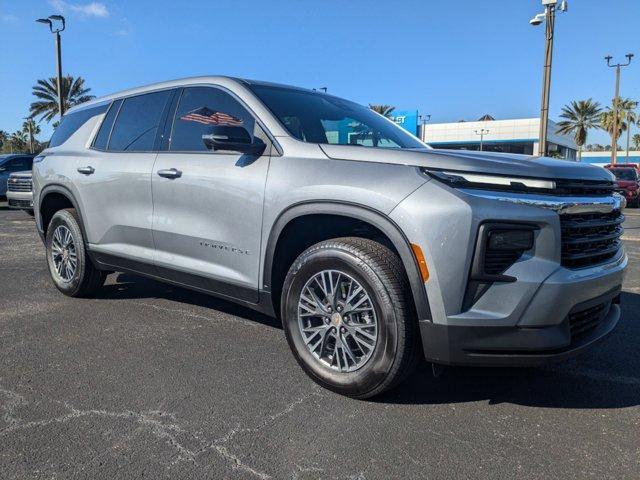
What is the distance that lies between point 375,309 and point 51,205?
13.4 ft

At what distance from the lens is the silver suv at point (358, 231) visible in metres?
2.50

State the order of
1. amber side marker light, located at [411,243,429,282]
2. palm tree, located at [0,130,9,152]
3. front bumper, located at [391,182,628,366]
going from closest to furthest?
front bumper, located at [391,182,628,366] < amber side marker light, located at [411,243,429,282] < palm tree, located at [0,130,9,152]

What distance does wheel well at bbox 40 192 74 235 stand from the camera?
17.2 ft

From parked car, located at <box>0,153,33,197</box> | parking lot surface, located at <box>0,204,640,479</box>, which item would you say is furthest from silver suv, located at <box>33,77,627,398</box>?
parked car, located at <box>0,153,33,197</box>

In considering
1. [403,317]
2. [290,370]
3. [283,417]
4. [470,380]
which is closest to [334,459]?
[283,417]

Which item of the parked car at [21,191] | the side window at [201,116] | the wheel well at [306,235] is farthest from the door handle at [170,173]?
the parked car at [21,191]

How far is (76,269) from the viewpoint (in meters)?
4.91

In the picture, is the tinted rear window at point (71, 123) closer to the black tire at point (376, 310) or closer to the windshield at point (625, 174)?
the black tire at point (376, 310)

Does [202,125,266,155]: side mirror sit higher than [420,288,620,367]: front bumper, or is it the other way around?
[202,125,266,155]: side mirror

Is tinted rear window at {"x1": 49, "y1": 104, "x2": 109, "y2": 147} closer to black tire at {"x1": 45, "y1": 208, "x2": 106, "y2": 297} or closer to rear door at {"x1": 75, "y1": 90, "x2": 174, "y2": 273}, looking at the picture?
rear door at {"x1": 75, "y1": 90, "x2": 174, "y2": 273}

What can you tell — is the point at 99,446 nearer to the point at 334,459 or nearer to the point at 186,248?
the point at 334,459

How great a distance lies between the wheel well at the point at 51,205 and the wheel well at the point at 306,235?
112 inches

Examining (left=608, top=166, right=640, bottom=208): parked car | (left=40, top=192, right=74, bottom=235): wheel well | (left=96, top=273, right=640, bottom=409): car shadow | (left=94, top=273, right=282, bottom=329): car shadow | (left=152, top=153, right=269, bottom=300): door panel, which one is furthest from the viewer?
(left=608, top=166, right=640, bottom=208): parked car

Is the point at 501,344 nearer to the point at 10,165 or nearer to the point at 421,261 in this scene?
the point at 421,261
